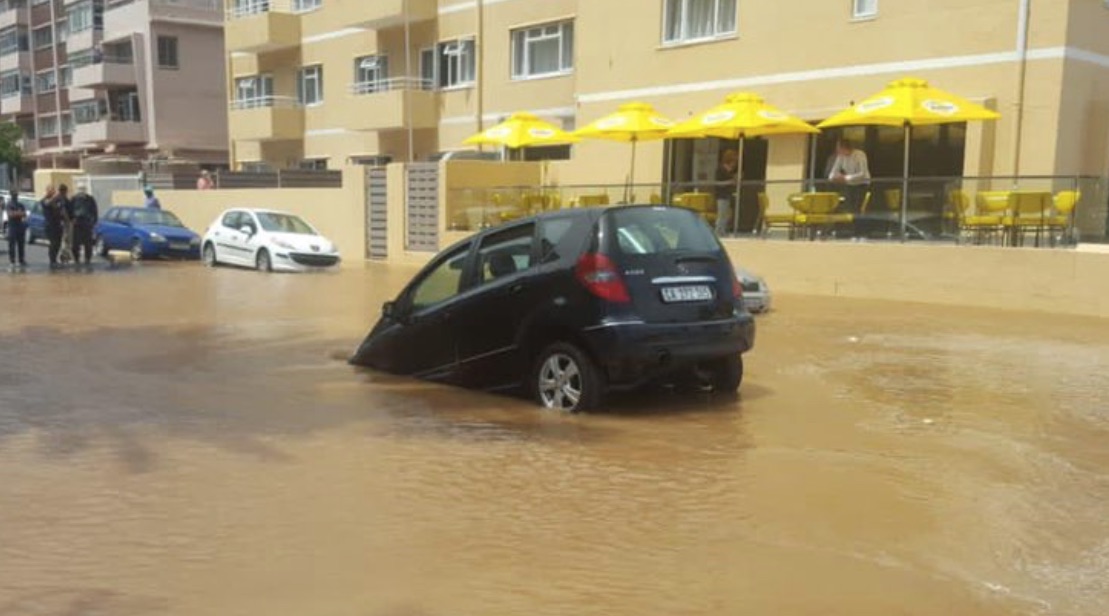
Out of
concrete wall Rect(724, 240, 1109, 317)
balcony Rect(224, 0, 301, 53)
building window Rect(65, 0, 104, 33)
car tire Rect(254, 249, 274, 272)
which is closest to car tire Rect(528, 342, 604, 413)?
concrete wall Rect(724, 240, 1109, 317)

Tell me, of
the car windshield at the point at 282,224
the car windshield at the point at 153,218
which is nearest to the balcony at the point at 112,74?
the car windshield at the point at 153,218

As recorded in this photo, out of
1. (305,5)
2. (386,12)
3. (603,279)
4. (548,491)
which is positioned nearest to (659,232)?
(603,279)

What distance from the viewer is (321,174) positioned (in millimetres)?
32062

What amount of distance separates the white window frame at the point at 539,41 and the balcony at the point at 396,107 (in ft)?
11.9

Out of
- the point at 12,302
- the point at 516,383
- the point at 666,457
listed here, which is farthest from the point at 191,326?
the point at 666,457

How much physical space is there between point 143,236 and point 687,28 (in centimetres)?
1417

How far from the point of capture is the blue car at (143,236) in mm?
25297

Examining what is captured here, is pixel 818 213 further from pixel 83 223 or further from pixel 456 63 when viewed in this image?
pixel 456 63

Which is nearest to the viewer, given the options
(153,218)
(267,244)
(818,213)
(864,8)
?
(818,213)

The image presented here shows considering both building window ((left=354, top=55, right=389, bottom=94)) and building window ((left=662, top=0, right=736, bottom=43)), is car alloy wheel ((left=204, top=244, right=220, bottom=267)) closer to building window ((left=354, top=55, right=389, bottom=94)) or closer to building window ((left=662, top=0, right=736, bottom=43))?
building window ((left=354, top=55, right=389, bottom=94))

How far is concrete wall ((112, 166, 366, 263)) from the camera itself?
27.0 metres

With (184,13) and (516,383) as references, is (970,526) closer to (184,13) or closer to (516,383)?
(516,383)

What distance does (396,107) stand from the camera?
31.7m

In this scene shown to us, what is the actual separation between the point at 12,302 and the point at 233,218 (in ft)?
27.4
